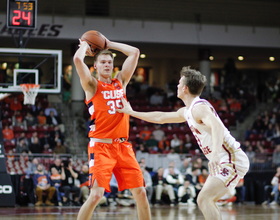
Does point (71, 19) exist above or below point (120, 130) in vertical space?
above

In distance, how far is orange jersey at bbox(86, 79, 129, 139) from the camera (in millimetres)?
6570

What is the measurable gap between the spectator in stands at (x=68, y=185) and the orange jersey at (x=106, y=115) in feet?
26.2

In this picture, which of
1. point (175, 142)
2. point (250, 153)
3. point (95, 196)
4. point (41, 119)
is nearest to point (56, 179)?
point (41, 119)

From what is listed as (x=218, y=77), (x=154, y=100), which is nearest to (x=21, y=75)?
(x=154, y=100)

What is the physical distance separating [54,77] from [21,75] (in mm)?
782

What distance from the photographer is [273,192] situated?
15.9 metres

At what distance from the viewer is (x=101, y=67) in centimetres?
667

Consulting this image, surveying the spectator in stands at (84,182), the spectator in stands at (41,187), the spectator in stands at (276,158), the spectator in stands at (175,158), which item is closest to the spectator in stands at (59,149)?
the spectator in stands at (84,182)

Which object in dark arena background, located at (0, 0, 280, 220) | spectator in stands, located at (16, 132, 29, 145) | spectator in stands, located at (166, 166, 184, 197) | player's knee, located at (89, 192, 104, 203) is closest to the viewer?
player's knee, located at (89, 192, 104, 203)

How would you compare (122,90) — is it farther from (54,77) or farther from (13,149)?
(13,149)

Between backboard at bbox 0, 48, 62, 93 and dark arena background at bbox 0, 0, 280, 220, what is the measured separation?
3 centimetres

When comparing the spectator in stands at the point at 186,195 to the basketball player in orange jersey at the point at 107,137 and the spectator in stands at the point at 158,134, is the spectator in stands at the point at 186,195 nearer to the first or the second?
the spectator in stands at the point at 158,134

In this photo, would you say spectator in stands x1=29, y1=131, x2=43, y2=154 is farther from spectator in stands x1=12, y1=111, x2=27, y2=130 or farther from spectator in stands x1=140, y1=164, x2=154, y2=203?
spectator in stands x1=140, y1=164, x2=154, y2=203

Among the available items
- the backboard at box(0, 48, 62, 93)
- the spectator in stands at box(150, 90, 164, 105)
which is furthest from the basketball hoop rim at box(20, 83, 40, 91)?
the spectator in stands at box(150, 90, 164, 105)
